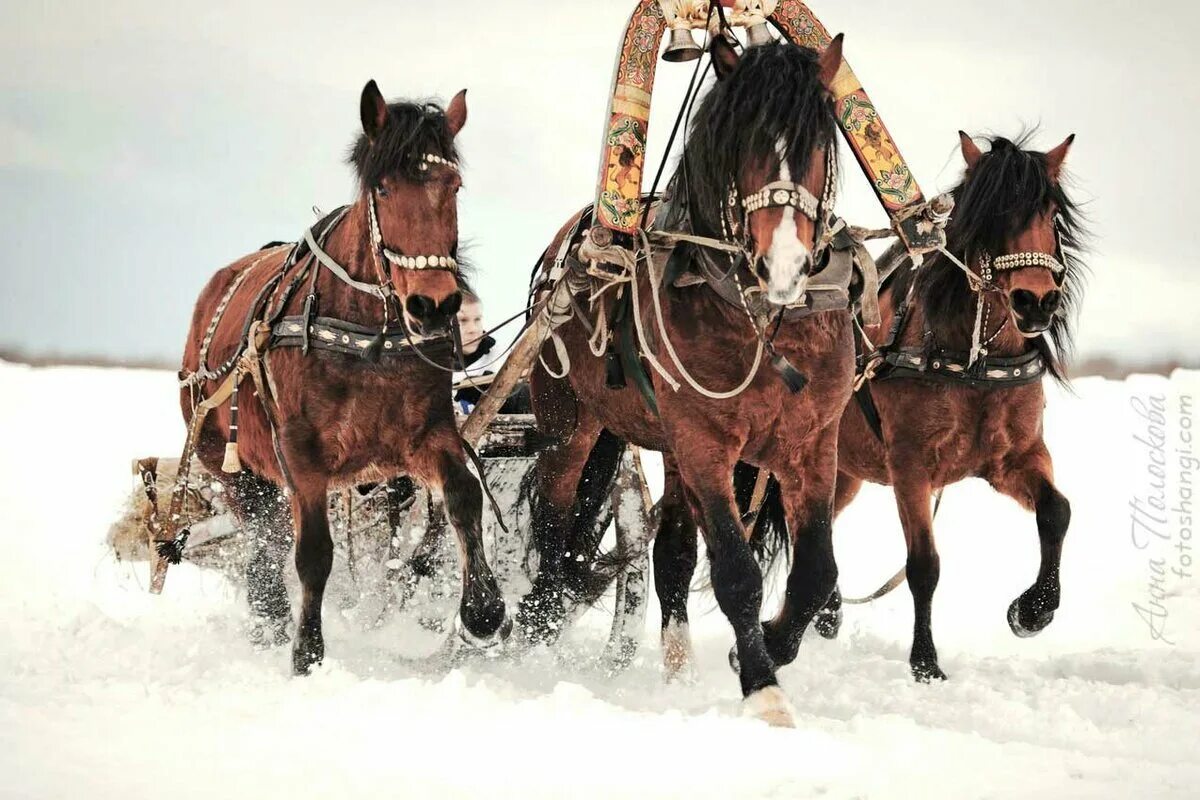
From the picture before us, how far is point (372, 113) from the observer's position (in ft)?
14.7

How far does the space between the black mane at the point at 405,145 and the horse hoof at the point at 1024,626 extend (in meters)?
2.66

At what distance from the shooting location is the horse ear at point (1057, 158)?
5.14 meters

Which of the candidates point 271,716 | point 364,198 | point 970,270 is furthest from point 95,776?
point 970,270

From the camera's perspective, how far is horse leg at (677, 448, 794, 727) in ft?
13.3

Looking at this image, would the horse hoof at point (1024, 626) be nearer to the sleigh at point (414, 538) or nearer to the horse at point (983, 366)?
the horse at point (983, 366)

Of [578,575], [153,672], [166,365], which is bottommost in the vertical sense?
[153,672]

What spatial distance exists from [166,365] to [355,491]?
1042 centimetres

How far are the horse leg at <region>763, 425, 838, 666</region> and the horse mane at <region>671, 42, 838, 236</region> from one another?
0.81m

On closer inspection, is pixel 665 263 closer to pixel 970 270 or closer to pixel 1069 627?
pixel 970 270

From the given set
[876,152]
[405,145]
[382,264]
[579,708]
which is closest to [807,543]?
[579,708]

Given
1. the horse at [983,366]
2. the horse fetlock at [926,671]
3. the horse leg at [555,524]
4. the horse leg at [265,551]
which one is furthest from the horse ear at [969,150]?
the horse leg at [265,551]

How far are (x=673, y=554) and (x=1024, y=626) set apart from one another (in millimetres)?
1403

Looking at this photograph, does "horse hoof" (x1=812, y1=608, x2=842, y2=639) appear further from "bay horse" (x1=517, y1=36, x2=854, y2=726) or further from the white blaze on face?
the white blaze on face

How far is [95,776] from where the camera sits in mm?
3365
